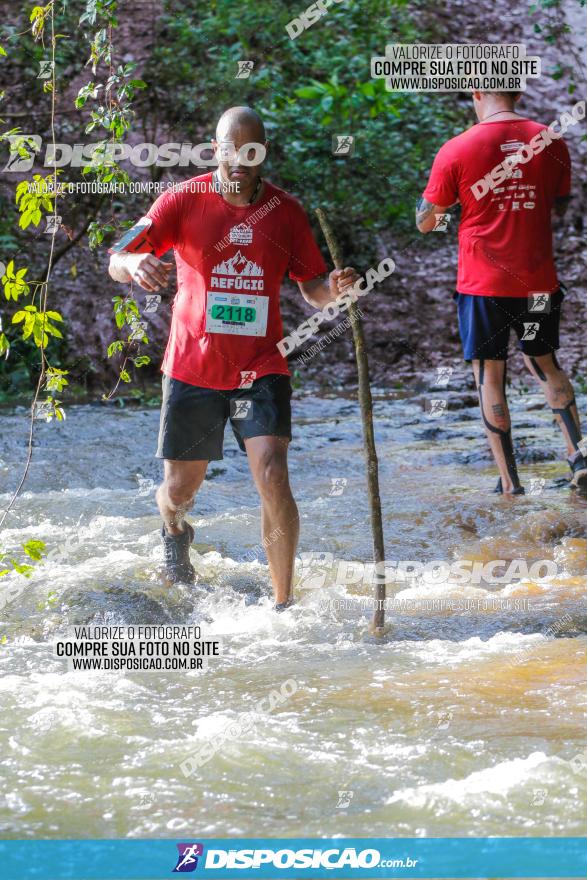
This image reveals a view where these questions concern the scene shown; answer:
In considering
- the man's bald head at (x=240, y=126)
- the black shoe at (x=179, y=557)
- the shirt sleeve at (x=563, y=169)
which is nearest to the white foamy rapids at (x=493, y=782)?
the black shoe at (x=179, y=557)

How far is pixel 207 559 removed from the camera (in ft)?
19.4

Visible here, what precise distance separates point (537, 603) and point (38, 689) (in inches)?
84.3

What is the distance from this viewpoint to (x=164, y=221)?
486 centimetres

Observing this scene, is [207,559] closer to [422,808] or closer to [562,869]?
[422,808]

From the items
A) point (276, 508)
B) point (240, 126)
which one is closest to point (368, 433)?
point (276, 508)

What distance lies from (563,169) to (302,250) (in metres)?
2.18

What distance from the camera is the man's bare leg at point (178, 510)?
523cm

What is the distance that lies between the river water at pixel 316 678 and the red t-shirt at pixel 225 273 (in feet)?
3.56

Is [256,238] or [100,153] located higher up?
[100,153]

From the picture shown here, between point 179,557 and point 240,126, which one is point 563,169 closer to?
point 240,126

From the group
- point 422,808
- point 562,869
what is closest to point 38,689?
point 422,808

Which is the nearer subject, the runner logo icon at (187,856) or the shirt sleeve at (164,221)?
the runner logo icon at (187,856)

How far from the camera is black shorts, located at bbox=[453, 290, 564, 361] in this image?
649cm

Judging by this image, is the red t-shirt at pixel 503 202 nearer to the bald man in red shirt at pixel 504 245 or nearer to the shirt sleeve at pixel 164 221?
the bald man in red shirt at pixel 504 245
